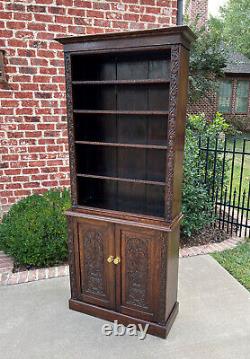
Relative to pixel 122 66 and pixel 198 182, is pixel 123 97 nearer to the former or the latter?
pixel 122 66

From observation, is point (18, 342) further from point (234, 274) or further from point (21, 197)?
point (234, 274)

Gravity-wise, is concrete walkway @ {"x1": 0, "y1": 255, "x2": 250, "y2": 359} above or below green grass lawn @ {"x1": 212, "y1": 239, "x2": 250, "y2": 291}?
below

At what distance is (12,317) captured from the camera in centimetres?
213

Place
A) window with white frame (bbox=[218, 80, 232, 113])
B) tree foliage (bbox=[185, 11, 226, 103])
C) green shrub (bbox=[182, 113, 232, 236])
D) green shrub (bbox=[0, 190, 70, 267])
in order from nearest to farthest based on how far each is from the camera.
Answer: green shrub (bbox=[0, 190, 70, 267]), green shrub (bbox=[182, 113, 232, 236]), tree foliage (bbox=[185, 11, 226, 103]), window with white frame (bbox=[218, 80, 232, 113])

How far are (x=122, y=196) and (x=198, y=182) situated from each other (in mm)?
1472

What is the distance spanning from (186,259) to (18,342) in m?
1.70

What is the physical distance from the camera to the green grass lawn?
2619 mm

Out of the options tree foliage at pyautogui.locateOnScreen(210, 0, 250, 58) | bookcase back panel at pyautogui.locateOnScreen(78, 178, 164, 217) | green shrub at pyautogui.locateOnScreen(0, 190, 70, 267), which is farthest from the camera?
tree foliage at pyautogui.locateOnScreen(210, 0, 250, 58)

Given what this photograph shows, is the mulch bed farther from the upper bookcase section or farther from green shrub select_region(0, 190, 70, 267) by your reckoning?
the upper bookcase section

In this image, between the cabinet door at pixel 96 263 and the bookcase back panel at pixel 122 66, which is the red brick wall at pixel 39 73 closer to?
the bookcase back panel at pixel 122 66

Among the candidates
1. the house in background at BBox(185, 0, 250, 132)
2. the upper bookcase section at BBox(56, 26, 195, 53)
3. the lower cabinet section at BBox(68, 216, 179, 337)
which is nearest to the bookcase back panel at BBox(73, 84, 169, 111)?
the upper bookcase section at BBox(56, 26, 195, 53)

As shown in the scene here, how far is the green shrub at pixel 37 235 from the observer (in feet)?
8.82

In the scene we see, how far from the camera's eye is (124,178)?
2.04m

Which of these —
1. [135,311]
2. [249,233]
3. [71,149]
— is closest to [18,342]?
[135,311]
